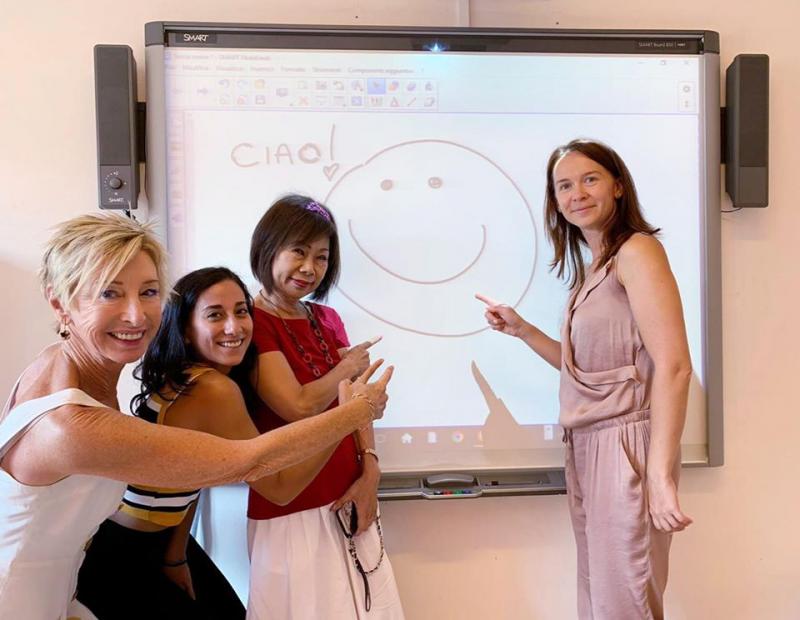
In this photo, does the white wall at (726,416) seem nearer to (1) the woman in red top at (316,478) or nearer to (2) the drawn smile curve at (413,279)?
(1) the woman in red top at (316,478)

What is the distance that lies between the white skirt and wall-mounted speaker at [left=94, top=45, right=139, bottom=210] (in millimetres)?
878

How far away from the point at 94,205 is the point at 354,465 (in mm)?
971

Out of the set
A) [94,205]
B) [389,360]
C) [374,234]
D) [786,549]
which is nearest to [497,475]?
[389,360]

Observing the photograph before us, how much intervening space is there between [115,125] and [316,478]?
1.00 metres

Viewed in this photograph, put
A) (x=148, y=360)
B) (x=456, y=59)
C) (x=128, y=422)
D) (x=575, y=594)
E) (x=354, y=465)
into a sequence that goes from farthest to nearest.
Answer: (x=575, y=594), (x=456, y=59), (x=354, y=465), (x=148, y=360), (x=128, y=422)

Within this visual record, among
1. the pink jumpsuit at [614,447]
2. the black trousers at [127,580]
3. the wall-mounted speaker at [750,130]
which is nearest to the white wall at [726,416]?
the wall-mounted speaker at [750,130]

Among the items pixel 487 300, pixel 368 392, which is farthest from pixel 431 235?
pixel 368 392

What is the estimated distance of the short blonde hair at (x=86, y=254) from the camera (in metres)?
Result: 1.01

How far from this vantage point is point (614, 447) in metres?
1.32

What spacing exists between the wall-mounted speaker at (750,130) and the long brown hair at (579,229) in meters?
0.40

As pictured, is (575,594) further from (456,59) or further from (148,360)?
(456,59)

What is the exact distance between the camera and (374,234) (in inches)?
65.5

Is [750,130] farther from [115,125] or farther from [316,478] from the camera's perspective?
[115,125]

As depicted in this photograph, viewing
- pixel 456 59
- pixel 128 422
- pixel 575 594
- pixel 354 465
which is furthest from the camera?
pixel 575 594
